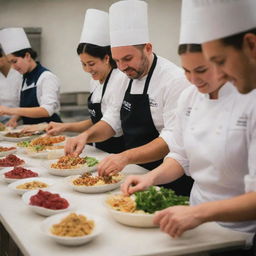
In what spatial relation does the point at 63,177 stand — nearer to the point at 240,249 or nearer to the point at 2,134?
the point at 240,249

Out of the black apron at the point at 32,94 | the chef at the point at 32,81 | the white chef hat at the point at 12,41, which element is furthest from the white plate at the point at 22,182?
the white chef hat at the point at 12,41

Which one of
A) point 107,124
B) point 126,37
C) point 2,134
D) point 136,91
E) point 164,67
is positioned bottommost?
point 2,134

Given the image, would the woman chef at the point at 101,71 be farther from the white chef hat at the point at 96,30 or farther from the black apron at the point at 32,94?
the black apron at the point at 32,94

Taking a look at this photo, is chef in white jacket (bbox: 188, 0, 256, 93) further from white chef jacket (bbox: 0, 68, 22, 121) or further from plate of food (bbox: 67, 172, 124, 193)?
white chef jacket (bbox: 0, 68, 22, 121)

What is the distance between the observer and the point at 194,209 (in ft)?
4.88

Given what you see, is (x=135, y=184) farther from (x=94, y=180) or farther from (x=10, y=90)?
(x=10, y=90)

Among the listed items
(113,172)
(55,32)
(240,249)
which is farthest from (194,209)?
(55,32)

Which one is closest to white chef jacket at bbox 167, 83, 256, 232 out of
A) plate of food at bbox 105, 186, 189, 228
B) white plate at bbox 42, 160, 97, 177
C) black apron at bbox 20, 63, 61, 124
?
plate of food at bbox 105, 186, 189, 228

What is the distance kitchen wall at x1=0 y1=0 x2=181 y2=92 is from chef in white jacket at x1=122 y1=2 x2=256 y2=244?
4209mm

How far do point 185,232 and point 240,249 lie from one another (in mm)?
212

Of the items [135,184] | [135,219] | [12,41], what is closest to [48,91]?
[12,41]

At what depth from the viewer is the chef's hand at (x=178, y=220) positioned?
1.46 metres

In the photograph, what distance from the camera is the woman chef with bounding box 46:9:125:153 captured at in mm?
3217

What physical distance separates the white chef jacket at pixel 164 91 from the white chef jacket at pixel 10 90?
2.55 metres
